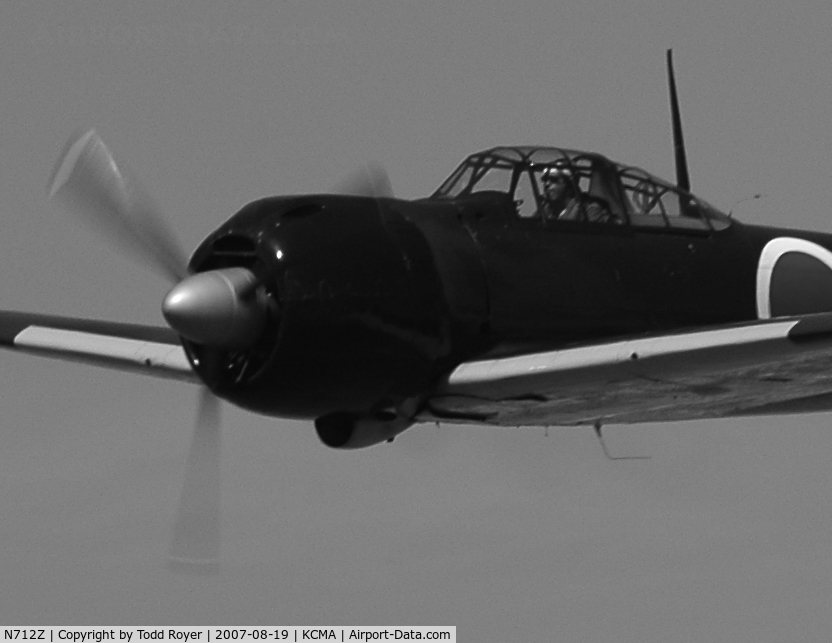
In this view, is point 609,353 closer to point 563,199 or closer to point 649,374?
point 649,374

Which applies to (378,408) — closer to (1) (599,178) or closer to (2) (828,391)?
(1) (599,178)

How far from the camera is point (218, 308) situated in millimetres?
11609

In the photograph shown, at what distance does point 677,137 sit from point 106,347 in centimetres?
704

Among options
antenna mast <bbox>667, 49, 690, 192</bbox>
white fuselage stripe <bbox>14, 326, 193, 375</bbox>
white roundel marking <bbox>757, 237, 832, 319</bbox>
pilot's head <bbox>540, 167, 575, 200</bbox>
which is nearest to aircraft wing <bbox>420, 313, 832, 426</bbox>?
white roundel marking <bbox>757, 237, 832, 319</bbox>

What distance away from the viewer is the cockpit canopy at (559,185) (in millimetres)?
13523

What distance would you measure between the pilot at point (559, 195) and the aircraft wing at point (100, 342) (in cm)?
324

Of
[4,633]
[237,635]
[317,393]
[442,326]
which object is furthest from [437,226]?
[4,633]

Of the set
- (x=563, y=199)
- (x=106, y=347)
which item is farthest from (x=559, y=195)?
(x=106, y=347)

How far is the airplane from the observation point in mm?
11945

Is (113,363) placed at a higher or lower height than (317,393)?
higher

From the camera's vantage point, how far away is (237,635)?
17.1 metres

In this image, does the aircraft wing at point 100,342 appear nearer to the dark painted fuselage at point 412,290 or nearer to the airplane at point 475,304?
the airplane at point 475,304

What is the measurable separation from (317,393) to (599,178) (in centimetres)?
313

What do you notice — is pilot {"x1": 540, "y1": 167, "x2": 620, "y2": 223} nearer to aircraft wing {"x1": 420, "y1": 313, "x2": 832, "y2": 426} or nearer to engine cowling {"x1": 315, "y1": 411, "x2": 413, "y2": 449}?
aircraft wing {"x1": 420, "y1": 313, "x2": 832, "y2": 426}
